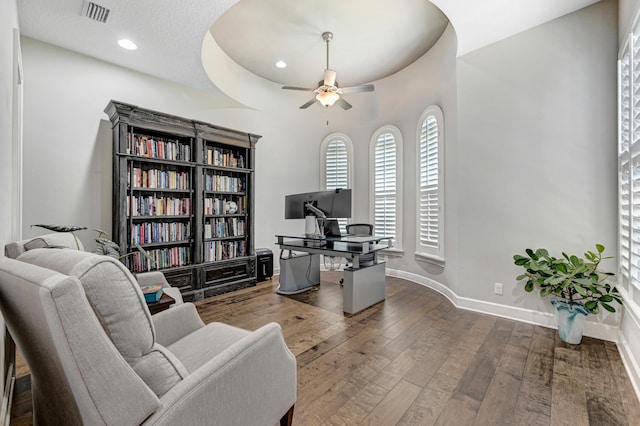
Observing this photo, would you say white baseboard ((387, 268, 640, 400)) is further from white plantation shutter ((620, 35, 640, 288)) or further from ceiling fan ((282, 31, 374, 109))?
ceiling fan ((282, 31, 374, 109))

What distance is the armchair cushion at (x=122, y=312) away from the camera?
2.53 feet

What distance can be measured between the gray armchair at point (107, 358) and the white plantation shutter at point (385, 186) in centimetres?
390

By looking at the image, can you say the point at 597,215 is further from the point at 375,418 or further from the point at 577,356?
the point at 375,418

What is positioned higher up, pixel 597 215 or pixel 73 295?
pixel 597 215

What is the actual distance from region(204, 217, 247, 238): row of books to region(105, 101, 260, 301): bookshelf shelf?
0.01 metres

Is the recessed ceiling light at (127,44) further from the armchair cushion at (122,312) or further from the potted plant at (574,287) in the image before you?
the potted plant at (574,287)

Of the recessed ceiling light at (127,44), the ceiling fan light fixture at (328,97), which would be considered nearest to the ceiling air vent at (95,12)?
the recessed ceiling light at (127,44)

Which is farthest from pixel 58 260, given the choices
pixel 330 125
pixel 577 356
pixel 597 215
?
pixel 330 125

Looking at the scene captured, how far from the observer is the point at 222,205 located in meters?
4.17

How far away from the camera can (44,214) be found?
9.79ft

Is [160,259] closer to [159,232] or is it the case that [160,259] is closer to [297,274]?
[159,232]

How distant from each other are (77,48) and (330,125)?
3688mm

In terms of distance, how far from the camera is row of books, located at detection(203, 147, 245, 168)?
3.99 m

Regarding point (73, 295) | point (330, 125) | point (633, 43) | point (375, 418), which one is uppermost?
point (330, 125)
